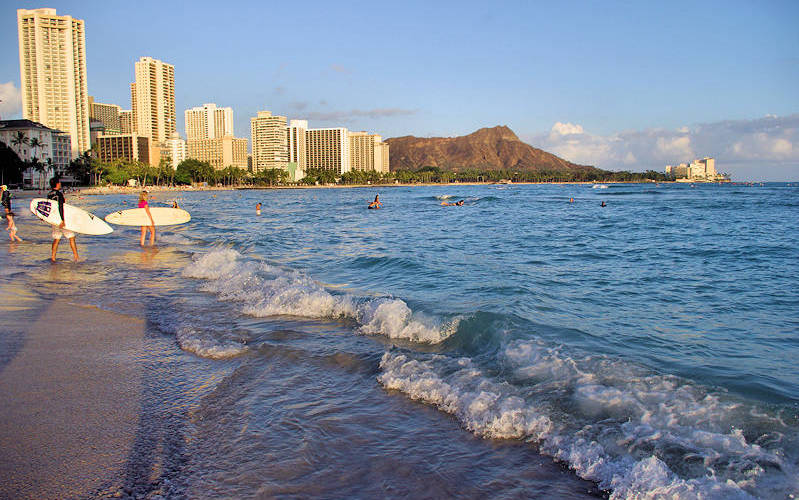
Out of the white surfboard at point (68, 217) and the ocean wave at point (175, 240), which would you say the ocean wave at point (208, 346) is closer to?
the white surfboard at point (68, 217)

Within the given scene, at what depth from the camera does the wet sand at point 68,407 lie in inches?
137

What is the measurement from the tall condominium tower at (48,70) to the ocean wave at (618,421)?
612 ft

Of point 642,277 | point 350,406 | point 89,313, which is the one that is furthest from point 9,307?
point 642,277

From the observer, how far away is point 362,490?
3.55 metres

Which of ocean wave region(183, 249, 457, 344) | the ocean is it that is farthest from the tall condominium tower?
the ocean

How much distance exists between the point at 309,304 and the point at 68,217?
8.99m

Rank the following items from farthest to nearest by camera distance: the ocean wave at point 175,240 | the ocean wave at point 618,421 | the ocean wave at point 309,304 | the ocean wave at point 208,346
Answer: the ocean wave at point 175,240
the ocean wave at point 309,304
the ocean wave at point 208,346
the ocean wave at point 618,421

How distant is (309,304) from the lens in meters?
9.28

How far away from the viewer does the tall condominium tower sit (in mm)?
160250

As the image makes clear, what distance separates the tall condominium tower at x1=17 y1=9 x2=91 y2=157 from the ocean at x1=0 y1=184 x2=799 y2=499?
181 meters

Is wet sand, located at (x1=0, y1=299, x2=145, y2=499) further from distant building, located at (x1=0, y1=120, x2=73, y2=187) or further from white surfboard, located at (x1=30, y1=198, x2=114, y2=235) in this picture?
distant building, located at (x1=0, y1=120, x2=73, y2=187)

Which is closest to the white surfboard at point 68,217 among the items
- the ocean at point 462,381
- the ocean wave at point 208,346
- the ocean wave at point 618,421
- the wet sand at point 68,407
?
the ocean at point 462,381

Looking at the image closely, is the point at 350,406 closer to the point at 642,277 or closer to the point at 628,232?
the point at 642,277

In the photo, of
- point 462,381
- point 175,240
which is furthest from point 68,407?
point 175,240
